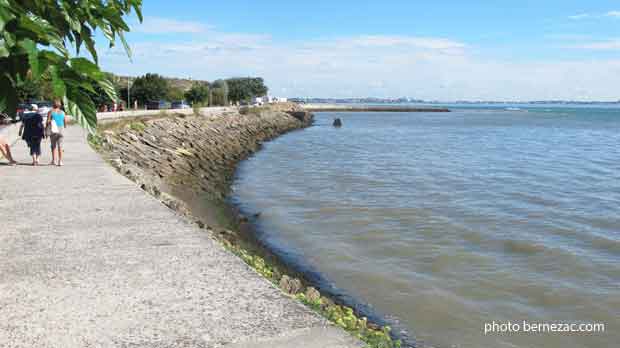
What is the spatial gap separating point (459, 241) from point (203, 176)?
34.2ft

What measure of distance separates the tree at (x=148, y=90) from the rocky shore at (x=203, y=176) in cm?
2451

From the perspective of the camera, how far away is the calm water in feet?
23.8

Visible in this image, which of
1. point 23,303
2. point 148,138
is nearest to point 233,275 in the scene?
point 23,303

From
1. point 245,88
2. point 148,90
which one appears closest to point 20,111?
point 148,90

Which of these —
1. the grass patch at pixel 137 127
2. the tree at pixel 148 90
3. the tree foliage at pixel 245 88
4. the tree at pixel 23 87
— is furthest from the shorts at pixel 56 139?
the tree foliage at pixel 245 88

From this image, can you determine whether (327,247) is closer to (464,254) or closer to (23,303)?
(464,254)

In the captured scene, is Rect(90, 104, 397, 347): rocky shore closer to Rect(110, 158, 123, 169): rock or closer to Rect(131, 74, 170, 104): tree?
Rect(110, 158, 123, 169): rock

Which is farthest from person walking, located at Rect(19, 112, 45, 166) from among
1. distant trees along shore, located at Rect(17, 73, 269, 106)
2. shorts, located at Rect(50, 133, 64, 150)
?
distant trees along shore, located at Rect(17, 73, 269, 106)

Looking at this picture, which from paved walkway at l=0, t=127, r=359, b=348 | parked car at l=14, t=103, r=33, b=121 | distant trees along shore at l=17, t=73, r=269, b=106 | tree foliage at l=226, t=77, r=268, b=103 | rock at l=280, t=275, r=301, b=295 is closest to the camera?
parked car at l=14, t=103, r=33, b=121

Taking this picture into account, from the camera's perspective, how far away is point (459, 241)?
1072 centimetres

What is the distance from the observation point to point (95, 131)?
1.87 metres

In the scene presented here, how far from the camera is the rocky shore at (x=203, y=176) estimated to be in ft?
19.3

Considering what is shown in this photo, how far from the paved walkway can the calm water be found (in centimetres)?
309

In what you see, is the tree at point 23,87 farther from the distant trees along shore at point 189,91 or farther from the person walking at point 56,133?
the distant trees along shore at point 189,91
